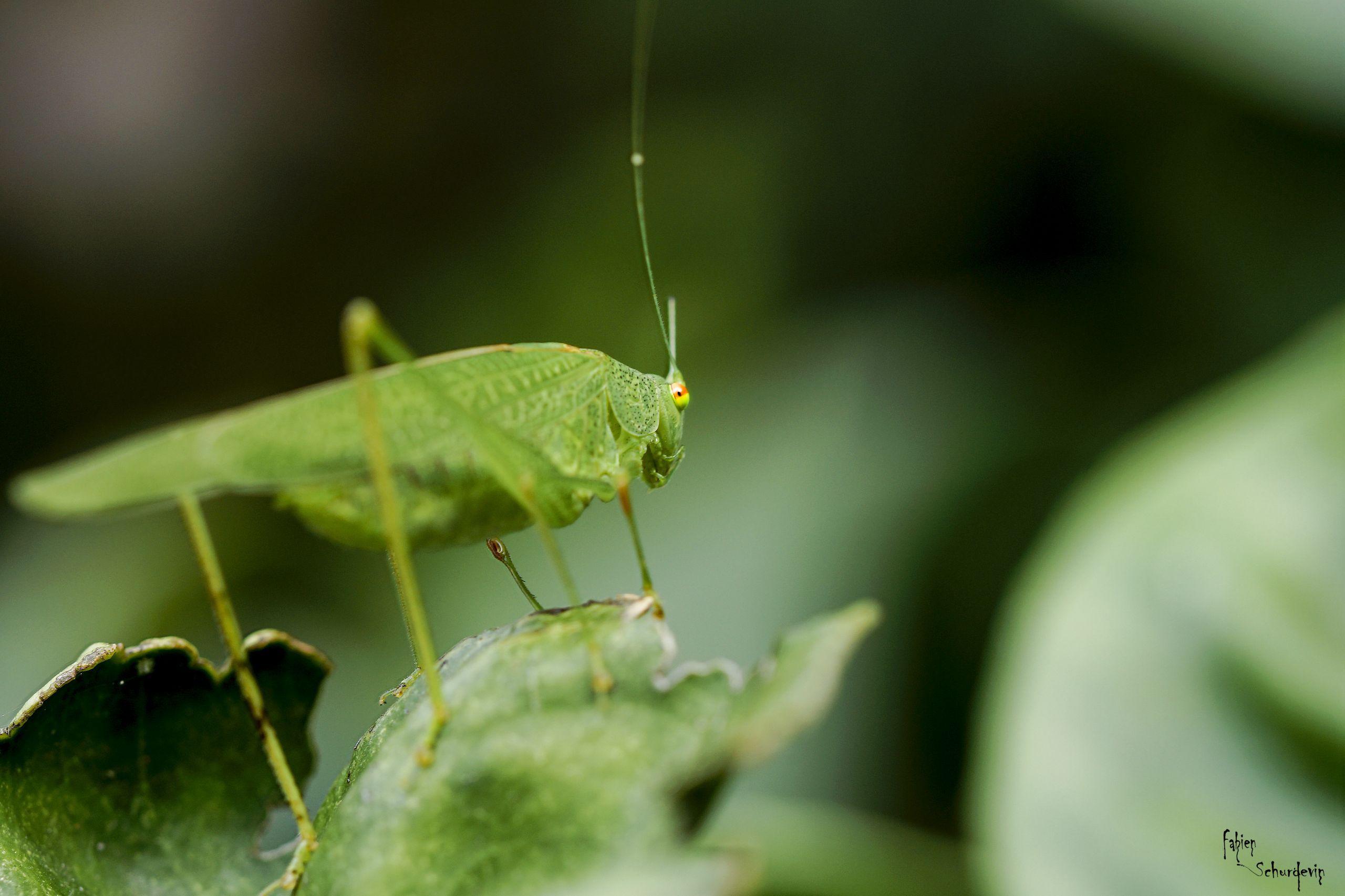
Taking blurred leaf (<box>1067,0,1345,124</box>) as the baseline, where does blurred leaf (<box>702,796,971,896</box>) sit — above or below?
below

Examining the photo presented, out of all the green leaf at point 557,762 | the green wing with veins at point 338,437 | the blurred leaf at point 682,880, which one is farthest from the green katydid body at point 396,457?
the blurred leaf at point 682,880

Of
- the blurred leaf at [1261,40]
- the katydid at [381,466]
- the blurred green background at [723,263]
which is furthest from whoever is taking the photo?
the blurred green background at [723,263]

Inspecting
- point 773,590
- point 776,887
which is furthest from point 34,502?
point 773,590

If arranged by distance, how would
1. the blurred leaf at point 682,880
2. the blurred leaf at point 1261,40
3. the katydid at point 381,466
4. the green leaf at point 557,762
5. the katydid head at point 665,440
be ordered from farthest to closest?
the blurred leaf at point 1261,40
the katydid head at point 665,440
the katydid at point 381,466
the green leaf at point 557,762
the blurred leaf at point 682,880

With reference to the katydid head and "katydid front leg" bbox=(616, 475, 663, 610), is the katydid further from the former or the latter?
the katydid head
